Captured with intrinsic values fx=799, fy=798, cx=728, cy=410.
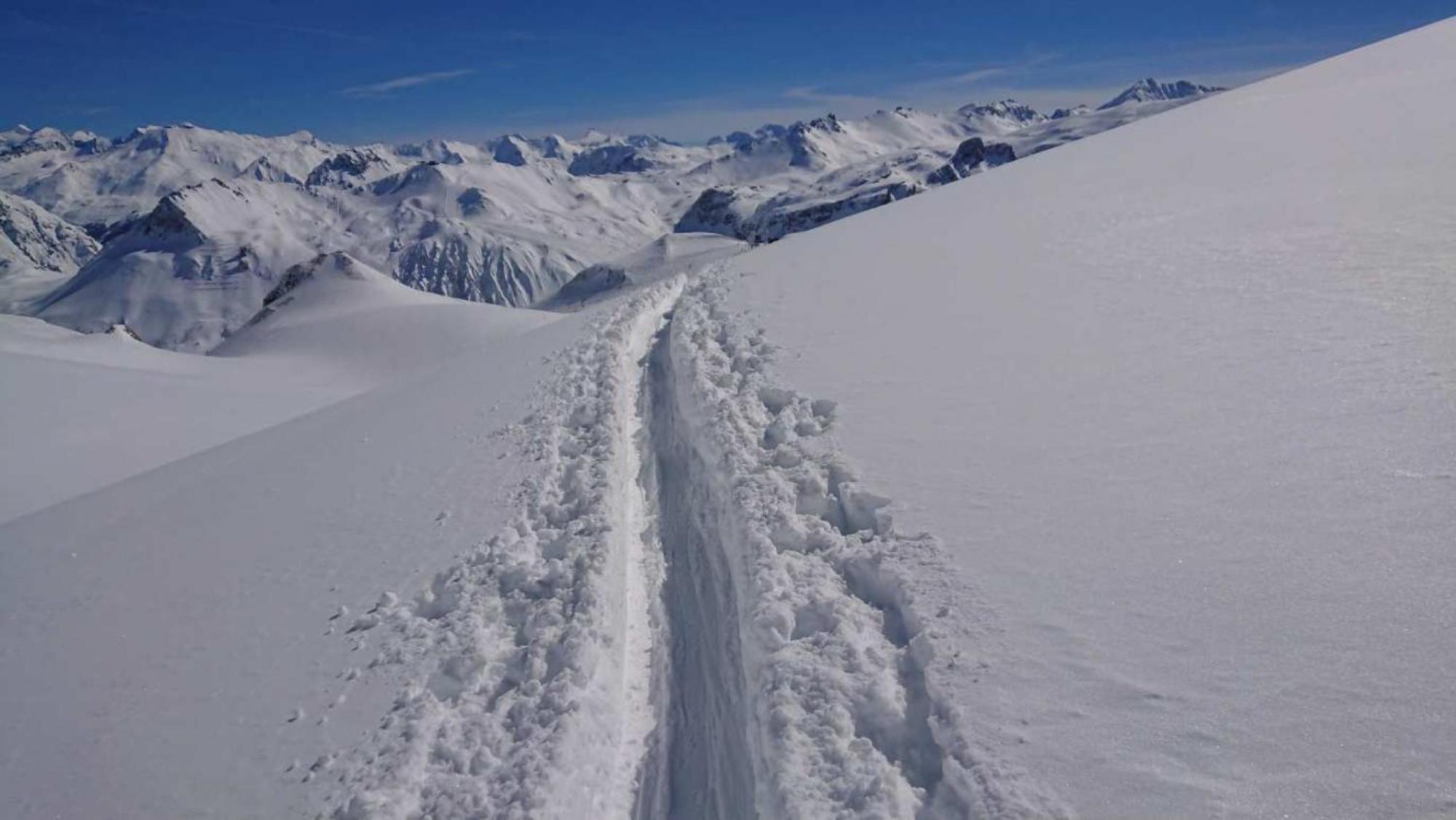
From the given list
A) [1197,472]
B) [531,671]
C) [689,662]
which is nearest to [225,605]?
[531,671]

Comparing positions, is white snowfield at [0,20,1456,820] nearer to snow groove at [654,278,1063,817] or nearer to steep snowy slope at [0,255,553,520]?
snow groove at [654,278,1063,817]

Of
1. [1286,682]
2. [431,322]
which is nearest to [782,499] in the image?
[1286,682]

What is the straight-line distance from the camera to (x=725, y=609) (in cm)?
771

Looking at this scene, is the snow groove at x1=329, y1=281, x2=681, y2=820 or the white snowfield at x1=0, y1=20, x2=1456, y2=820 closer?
the white snowfield at x1=0, y1=20, x2=1456, y2=820

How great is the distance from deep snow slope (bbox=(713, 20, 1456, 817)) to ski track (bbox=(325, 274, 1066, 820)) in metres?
0.48

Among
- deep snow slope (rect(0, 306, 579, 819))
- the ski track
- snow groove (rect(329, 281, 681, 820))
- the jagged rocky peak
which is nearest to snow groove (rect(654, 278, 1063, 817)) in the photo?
the ski track

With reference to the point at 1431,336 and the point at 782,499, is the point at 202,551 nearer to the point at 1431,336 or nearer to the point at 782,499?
the point at 782,499

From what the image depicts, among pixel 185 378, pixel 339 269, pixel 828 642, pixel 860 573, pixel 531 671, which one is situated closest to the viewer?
pixel 828 642

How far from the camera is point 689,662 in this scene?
7203 millimetres

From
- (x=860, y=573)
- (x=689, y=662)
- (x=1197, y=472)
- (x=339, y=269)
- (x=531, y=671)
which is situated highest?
(x=339, y=269)

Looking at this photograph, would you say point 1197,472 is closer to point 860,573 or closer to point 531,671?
point 860,573

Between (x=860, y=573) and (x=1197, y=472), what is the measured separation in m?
3.06

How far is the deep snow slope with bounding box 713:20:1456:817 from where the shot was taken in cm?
446

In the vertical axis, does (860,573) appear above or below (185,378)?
above
